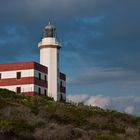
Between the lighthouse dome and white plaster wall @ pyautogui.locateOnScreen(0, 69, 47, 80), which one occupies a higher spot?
the lighthouse dome

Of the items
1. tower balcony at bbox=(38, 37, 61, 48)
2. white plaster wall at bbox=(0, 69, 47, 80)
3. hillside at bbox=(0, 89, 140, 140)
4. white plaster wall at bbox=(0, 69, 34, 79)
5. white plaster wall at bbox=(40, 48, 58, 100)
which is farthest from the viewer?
tower balcony at bbox=(38, 37, 61, 48)

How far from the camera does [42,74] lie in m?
69.2

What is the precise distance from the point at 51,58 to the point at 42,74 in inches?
128

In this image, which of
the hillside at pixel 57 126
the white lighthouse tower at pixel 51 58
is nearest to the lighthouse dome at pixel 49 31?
the white lighthouse tower at pixel 51 58

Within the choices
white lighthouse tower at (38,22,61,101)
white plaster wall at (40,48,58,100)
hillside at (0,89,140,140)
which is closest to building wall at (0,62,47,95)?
white plaster wall at (40,48,58,100)

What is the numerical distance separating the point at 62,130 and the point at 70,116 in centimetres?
1094

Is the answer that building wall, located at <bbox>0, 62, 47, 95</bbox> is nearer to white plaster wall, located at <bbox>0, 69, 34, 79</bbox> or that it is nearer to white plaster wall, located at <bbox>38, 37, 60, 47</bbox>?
white plaster wall, located at <bbox>0, 69, 34, 79</bbox>

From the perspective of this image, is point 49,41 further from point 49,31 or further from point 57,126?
point 57,126

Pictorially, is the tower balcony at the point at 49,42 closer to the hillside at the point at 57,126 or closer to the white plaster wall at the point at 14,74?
the white plaster wall at the point at 14,74

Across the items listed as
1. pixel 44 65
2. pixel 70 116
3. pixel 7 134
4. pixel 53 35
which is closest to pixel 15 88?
pixel 44 65

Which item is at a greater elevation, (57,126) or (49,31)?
(49,31)

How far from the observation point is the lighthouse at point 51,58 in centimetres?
7044

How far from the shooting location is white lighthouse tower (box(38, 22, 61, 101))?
231 ft

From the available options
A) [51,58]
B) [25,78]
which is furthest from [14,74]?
[51,58]
